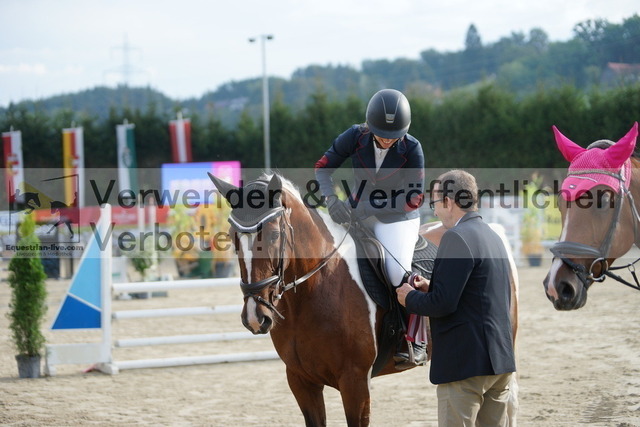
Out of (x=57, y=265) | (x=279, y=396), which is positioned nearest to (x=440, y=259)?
(x=279, y=396)

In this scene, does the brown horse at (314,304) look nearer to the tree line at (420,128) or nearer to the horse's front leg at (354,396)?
the horse's front leg at (354,396)

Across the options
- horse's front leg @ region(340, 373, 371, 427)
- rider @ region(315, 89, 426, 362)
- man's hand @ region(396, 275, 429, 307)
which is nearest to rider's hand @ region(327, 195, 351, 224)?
rider @ region(315, 89, 426, 362)

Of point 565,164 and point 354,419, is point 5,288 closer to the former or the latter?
point 354,419

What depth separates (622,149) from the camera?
312cm

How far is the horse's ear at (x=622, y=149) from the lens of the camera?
3.06 metres

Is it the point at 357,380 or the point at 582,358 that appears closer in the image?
the point at 357,380

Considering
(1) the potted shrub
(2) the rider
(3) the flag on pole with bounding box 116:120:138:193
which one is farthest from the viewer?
(3) the flag on pole with bounding box 116:120:138:193

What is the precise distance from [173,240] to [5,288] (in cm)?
379

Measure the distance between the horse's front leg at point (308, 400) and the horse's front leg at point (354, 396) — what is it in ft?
0.75

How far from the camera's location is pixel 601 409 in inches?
216


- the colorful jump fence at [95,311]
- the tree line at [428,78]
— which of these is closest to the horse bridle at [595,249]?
the tree line at [428,78]

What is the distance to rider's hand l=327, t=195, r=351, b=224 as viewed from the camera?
4.14m

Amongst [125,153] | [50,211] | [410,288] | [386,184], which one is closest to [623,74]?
[125,153]

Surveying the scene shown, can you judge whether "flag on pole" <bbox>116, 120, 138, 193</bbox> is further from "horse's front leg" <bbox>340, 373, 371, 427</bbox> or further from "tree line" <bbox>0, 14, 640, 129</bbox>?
"horse's front leg" <bbox>340, 373, 371, 427</bbox>
